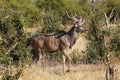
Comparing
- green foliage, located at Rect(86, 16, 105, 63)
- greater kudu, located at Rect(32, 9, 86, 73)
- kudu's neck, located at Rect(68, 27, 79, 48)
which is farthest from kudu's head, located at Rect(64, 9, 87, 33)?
green foliage, located at Rect(86, 16, 105, 63)

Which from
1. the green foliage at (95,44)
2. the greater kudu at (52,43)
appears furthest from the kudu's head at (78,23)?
the green foliage at (95,44)

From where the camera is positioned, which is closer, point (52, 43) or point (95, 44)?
point (95, 44)

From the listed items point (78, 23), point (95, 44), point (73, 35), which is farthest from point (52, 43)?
point (95, 44)

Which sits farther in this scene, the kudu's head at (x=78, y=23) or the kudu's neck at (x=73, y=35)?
the kudu's neck at (x=73, y=35)

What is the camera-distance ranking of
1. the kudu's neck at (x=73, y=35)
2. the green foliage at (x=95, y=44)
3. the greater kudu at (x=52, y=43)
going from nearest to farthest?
the green foliage at (x=95, y=44), the greater kudu at (x=52, y=43), the kudu's neck at (x=73, y=35)

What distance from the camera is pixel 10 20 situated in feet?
46.4

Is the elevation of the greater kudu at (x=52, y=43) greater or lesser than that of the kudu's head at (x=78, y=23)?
lesser

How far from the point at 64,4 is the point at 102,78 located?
29579mm

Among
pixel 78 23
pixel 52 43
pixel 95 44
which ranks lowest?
pixel 52 43

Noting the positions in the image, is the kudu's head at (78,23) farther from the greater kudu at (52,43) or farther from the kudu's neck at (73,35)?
the kudu's neck at (73,35)

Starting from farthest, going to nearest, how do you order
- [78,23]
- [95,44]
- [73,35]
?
[73,35]
[78,23]
[95,44]

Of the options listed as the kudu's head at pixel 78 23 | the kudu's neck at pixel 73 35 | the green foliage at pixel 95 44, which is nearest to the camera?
the green foliage at pixel 95 44

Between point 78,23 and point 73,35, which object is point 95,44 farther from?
point 73,35

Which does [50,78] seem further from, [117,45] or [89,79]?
[117,45]
